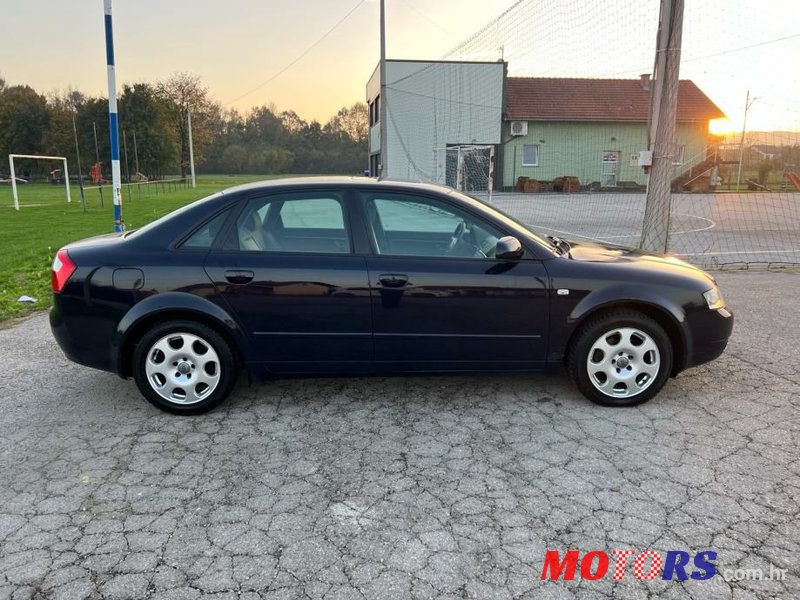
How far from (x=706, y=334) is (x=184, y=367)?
11.6ft

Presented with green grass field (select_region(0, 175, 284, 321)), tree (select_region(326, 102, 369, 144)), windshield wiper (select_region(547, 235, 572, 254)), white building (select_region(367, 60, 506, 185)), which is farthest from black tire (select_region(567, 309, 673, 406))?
tree (select_region(326, 102, 369, 144))

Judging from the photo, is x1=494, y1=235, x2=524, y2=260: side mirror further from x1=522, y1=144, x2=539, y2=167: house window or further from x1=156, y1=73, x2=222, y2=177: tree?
x1=156, y1=73, x2=222, y2=177: tree

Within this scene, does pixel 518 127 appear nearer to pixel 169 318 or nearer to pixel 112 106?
pixel 112 106

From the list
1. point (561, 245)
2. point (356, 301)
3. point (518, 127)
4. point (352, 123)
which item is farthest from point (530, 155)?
point (352, 123)

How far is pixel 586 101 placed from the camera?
3572 centimetres

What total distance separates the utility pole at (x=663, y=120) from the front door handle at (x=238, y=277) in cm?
576

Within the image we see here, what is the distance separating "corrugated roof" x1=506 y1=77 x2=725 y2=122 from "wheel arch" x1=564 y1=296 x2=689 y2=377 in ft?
112

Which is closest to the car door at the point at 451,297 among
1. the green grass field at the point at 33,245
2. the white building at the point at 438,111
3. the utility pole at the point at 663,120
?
the utility pole at the point at 663,120

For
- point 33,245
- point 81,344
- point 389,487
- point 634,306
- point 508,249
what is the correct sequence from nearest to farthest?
1. point 389,487
2. point 508,249
3. point 81,344
4. point 634,306
5. point 33,245

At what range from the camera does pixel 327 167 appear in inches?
2936

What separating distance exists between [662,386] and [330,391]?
2.37 metres

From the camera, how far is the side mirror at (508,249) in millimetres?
3629

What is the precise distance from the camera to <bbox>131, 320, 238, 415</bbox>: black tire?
3.67 metres

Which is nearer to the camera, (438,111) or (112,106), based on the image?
(112,106)
